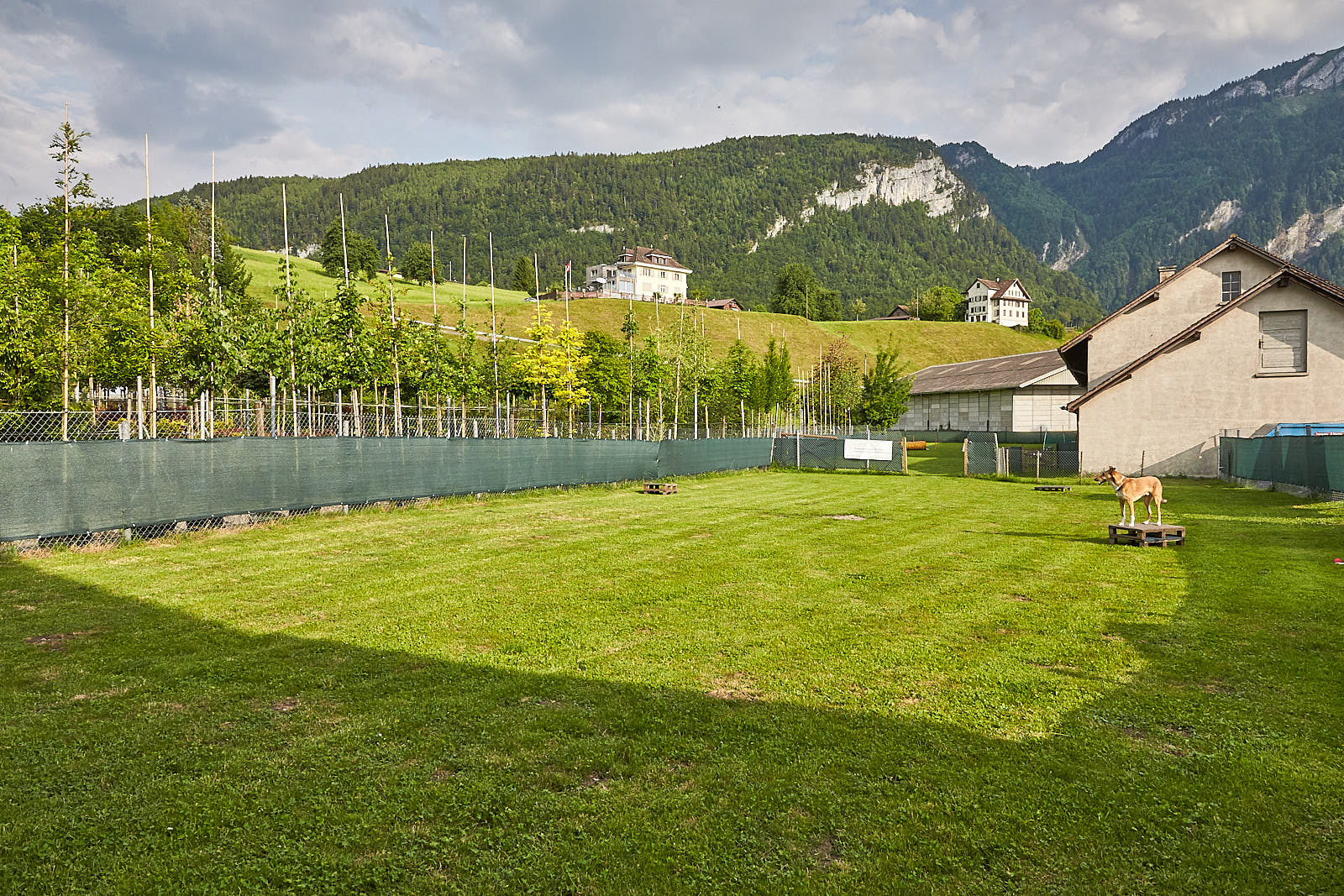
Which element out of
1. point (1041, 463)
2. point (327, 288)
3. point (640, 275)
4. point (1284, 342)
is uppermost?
point (640, 275)

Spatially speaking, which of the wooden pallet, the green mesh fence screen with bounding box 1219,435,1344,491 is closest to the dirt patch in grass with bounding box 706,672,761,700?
the wooden pallet

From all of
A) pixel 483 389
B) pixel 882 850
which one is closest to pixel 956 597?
pixel 882 850

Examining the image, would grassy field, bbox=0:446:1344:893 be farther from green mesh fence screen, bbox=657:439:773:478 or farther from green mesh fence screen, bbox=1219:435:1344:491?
green mesh fence screen, bbox=657:439:773:478

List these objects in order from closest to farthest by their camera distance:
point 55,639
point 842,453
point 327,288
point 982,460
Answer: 1. point 55,639
2. point 982,460
3. point 842,453
4. point 327,288

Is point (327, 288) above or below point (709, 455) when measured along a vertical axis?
above

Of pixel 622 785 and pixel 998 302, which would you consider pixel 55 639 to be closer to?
pixel 622 785

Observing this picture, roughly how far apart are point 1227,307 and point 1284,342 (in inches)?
96.3

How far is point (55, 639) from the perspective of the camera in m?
7.87

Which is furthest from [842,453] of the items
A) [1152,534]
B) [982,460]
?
[1152,534]

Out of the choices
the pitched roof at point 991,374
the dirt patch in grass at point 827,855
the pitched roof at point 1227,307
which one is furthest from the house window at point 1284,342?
the dirt patch in grass at point 827,855

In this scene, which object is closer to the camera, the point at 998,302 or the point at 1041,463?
the point at 1041,463

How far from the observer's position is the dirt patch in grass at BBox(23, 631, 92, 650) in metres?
7.64

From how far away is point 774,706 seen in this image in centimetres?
588

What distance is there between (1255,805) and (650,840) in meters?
3.55
